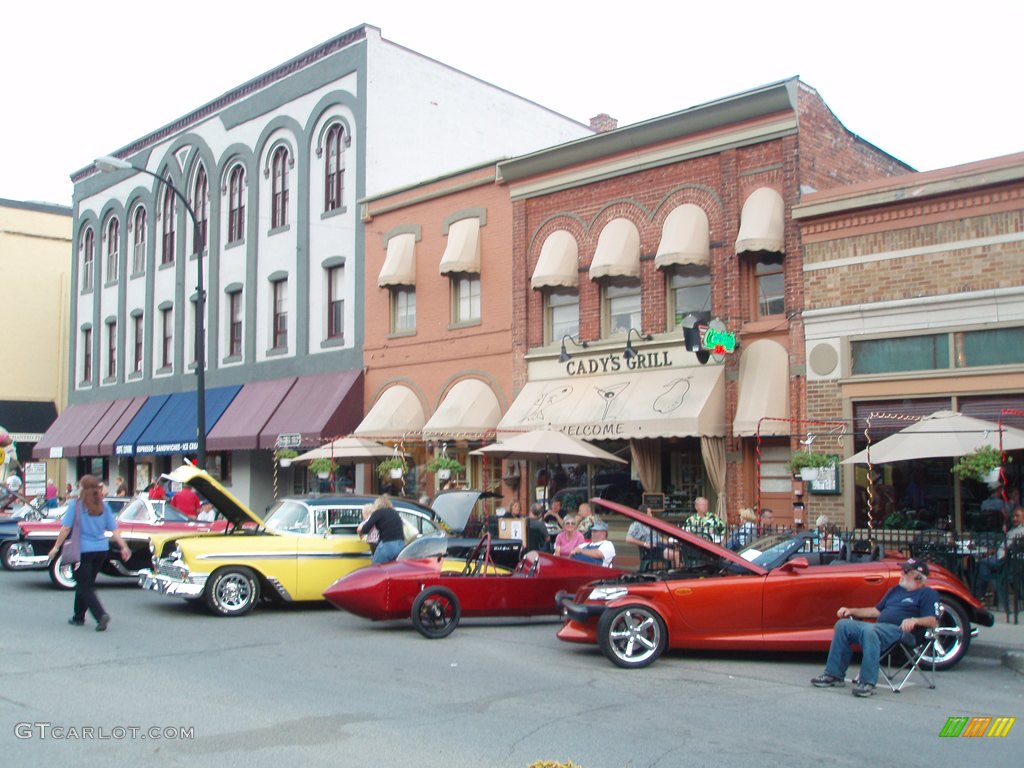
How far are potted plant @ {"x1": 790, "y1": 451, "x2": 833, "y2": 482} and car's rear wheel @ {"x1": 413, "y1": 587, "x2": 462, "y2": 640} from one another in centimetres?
638

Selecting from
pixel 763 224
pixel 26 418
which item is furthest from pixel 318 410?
pixel 26 418

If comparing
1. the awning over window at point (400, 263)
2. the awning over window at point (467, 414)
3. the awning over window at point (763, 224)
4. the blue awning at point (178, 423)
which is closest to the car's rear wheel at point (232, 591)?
the awning over window at point (467, 414)

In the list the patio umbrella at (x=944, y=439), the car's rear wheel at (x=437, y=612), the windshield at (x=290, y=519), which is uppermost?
the patio umbrella at (x=944, y=439)

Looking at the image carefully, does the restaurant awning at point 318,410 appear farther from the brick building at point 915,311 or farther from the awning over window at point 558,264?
the brick building at point 915,311

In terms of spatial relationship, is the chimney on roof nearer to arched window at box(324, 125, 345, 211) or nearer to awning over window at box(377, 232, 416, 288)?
arched window at box(324, 125, 345, 211)

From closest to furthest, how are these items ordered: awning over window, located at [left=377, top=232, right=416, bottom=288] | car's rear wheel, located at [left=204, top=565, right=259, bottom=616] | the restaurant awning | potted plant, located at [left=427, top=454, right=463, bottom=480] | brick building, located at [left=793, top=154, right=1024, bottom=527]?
car's rear wheel, located at [left=204, top=565, right=259, bottom=616] → brick building, located at [left=793, top=154, right=1024, bottom=527] → potted plant, located at [left=427, top=454, right=463, bottom=480] → awning over window, located at [left=377, top=232, right=416, bottom=288] → the restaurant awning

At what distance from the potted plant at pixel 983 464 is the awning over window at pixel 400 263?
1411 centimetres

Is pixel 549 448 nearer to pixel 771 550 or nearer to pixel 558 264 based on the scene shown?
pixel 558 264

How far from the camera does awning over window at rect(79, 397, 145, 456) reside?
114 feet

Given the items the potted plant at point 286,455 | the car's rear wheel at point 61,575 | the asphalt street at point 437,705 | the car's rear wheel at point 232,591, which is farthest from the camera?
the potted plant at point 286,455

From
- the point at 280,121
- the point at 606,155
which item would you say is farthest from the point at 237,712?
the point at 280,121

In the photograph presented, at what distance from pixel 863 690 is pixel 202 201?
28526 millimetres

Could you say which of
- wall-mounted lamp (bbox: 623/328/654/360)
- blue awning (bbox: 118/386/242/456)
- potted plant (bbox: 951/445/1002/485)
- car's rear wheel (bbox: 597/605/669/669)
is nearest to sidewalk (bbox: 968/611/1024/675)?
potted plant (bbox: 951/445/1002/485)

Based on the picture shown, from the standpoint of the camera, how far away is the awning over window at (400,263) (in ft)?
79.3
